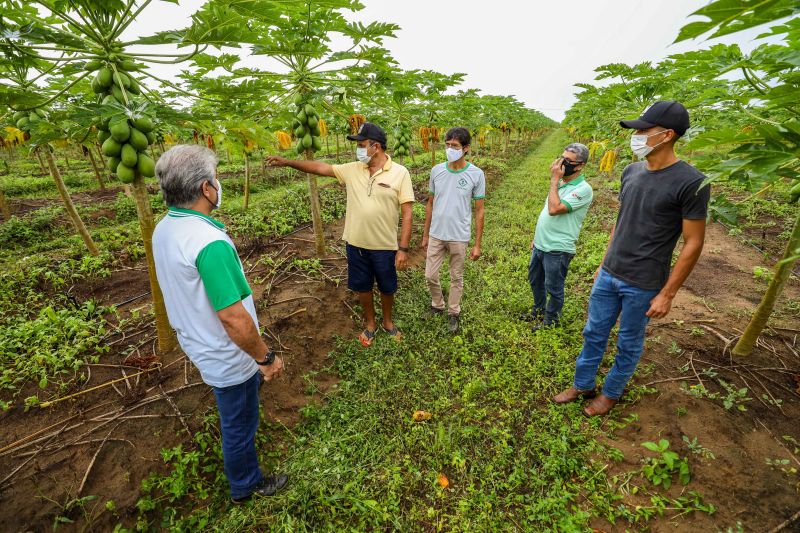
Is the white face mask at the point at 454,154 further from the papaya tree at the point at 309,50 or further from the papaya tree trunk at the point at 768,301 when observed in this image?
the papaya tree trunk at the point at 768,301

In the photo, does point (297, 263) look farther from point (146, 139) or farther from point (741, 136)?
point (741, 136)

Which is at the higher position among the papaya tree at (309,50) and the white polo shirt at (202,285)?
the papaya tree at (309,50)

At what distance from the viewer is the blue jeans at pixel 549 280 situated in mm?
4078

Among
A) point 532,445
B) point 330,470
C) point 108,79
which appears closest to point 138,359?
point 330,470

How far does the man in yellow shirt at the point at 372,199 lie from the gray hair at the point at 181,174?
1.49 meters

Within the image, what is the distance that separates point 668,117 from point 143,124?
12.4 ft

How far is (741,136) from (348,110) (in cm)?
419

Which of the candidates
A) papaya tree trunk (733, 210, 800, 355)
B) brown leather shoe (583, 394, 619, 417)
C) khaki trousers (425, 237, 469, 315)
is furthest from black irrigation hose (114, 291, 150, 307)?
papaya tree trunk (733, 210, 800, 355)

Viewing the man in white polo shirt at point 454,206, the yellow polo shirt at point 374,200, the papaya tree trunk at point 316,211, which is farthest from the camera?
the papaya tree trunk at point 316,211

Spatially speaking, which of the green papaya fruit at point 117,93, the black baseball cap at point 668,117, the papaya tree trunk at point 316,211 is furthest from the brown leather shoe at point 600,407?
the green papaya fruit at point 117,93

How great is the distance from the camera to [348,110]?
4.73 m

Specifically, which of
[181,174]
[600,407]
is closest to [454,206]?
[600,407]

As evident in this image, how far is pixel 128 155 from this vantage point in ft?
7.67

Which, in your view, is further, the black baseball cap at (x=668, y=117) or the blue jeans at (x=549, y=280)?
the blue jeans at (x=549, y=280)
